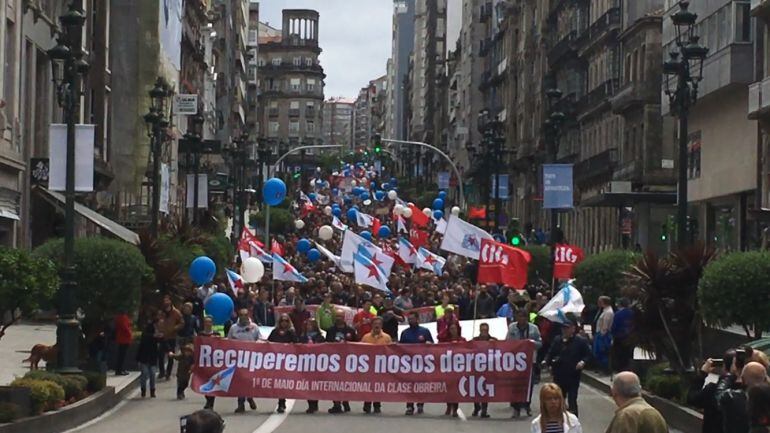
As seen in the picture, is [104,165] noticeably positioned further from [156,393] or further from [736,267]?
[736,267]

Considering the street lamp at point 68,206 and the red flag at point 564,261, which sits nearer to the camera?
the street lamp at point 68,206

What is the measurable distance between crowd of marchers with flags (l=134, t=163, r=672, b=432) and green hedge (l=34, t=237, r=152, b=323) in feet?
2.51

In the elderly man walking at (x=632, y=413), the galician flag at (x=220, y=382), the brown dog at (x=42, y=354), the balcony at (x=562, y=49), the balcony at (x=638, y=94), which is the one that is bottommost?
the galician flag at (x=220, y=382)

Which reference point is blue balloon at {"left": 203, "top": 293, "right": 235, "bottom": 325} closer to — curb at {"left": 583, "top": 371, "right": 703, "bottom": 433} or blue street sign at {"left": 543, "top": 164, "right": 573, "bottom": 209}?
curb at {"left": 583, "top": 371, "right": 703, "bottom": 433}

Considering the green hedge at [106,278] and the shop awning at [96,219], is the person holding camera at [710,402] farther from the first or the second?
the shop awning at [96,219]

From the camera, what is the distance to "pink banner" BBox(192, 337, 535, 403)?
76.0 ft

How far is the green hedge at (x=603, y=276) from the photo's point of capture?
31.7m

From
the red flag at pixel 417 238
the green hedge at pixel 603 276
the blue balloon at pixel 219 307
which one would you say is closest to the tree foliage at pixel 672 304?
the green hedge at pixel 603 276

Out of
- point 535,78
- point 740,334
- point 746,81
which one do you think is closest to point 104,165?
point 746,81

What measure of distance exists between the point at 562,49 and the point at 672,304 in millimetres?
57954

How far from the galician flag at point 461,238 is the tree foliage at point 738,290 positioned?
41.4ft

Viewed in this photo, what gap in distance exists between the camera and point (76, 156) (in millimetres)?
25078

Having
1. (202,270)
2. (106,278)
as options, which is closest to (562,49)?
(202,270)

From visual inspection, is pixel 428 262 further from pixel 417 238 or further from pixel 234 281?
pixel 234 281
